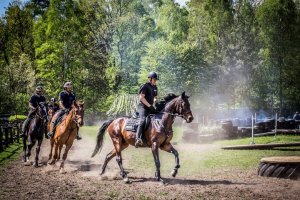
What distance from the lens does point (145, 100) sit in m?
11.8

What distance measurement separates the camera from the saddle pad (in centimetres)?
1235

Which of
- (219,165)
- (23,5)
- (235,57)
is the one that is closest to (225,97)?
(235,57)

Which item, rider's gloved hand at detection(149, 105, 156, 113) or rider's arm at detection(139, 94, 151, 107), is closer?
rider's arm at detection(139, 94, 151, 107)

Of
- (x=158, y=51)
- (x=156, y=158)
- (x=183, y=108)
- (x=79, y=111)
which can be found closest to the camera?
(x=156, y=158)

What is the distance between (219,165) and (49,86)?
39043 mm

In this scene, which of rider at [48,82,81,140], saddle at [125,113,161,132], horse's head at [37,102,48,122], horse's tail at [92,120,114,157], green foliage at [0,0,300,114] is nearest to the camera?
saddle at [125,113,161,132]

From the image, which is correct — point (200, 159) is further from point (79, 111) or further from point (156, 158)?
point (79, 111)

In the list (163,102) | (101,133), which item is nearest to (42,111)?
(101,133)

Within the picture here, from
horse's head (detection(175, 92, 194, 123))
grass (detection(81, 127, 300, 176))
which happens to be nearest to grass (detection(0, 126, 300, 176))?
grass (detection(81, 127, 300, 176))

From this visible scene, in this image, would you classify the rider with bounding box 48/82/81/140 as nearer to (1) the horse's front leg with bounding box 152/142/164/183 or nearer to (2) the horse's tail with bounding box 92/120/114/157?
(2) the horse's tail with bounding box 92/120/114/157

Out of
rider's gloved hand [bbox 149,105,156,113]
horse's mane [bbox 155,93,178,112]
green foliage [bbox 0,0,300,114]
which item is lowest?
rider's gloved hand [bbox 149,105,156,113]

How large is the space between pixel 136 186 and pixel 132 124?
2314mm

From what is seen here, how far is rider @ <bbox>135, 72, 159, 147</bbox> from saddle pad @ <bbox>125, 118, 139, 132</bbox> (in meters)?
0.39

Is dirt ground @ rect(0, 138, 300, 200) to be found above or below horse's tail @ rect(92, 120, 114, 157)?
below
